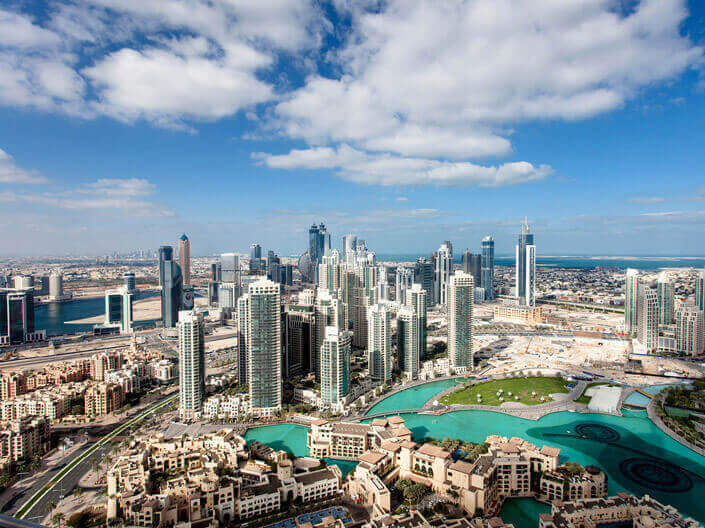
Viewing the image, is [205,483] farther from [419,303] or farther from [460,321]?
[460,321]

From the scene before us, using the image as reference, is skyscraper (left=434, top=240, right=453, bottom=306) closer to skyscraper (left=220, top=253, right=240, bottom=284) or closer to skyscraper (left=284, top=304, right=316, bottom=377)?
skyscraper (left=220, top=253, right=240, bottom=284)

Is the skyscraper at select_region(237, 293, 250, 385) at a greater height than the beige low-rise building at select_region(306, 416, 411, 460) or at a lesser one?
greater

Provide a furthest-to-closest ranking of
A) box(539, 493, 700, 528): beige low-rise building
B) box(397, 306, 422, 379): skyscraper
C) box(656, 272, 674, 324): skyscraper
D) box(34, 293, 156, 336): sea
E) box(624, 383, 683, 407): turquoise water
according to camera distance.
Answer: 1. box(34, 293, 156, 336): sea
2. box(656, 272, 674, 324): skyscraper
3. box(397, 306, 422, 379): skyscraper
4. box(624, 383, 683, 407): turquoise water
5. box(539, 493, 700, 528): beige low-rise building

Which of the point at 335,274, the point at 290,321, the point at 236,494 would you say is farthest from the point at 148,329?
the point at 236,494

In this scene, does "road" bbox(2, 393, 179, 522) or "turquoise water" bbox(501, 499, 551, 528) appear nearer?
"turquoise water" bbox(501, 499, 551, 528)

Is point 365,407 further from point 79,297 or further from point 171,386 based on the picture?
point 79,297

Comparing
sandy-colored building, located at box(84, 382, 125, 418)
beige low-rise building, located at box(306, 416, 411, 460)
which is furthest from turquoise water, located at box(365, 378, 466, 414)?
sandy-colored building, located at box(84, 382, 125, 418)

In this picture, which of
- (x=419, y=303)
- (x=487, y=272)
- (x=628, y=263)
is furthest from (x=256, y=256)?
(x=628, y=263)
